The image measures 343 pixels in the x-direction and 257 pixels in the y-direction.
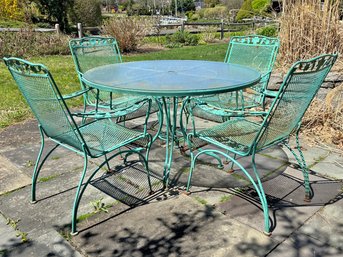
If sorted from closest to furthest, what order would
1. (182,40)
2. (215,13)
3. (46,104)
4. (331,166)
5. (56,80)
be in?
(46,104)
(331,166)
(56,80)
(182,40)
(215,13)

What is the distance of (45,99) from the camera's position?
182 centimetres

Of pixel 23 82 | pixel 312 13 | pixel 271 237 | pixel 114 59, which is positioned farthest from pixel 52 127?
pixel 312 13

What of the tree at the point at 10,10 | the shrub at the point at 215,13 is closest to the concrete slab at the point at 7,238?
the tree at the point at 10,10

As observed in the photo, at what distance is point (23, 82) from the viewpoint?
6.17 feet

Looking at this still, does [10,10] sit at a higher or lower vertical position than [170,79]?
higher

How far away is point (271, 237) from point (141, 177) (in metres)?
1.12

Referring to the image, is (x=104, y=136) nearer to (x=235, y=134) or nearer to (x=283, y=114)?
(x=235, y=134)

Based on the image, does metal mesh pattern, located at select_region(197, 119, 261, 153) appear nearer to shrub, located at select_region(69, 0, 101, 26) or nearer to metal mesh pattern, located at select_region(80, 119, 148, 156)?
metal mesh pattern, located at select_region(80, 119, 148, 156)

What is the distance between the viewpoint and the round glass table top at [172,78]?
6.55 feet

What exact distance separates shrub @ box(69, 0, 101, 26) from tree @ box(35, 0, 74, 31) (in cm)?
57

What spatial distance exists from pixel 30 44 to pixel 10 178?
7736mm

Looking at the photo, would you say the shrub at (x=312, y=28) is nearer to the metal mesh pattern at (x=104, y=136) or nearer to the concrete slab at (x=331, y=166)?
the concrete slab at (x=331, y=166)

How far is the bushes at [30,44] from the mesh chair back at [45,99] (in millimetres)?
7441

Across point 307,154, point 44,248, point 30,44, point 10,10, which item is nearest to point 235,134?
point 307,154
